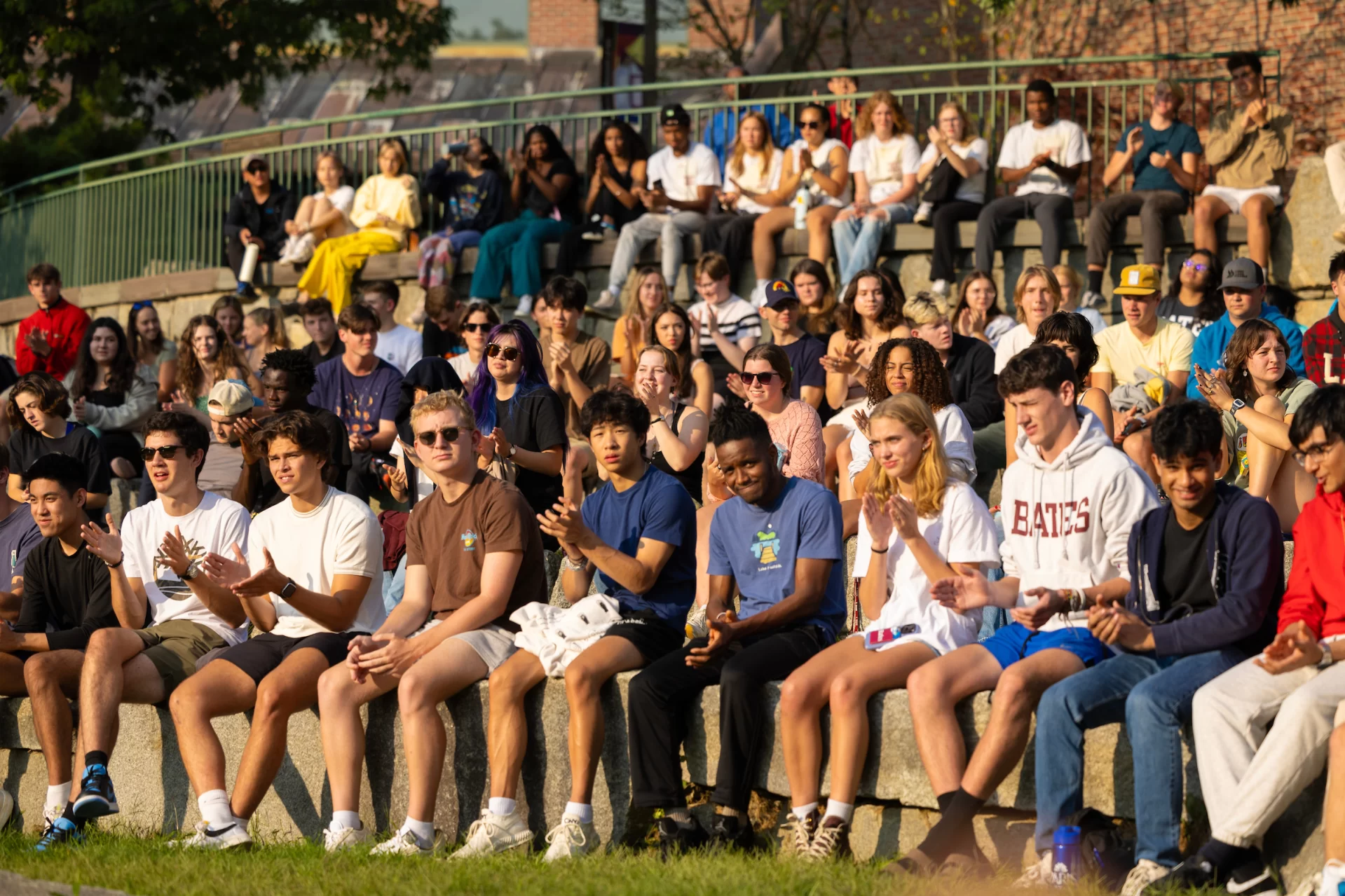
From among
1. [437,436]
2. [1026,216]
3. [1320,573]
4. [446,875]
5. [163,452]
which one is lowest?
[446,875]

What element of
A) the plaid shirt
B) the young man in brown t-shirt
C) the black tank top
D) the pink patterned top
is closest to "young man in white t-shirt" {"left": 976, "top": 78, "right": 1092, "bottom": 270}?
the plaid shirt

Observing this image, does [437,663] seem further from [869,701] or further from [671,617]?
[869,701]

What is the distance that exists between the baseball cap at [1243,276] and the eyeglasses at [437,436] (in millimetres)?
4415

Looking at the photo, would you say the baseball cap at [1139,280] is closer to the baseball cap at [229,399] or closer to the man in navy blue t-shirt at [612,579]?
the man in navy blue t-shirt at [612,579]

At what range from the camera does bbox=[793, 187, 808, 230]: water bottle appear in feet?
42.2

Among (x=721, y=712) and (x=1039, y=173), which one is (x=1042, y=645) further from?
(x=1039, y=173)

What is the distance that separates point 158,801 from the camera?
7.55m

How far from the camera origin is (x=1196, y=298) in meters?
10.3

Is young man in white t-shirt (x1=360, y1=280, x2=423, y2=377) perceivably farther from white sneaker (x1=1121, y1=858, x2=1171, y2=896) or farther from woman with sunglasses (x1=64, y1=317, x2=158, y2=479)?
white sneaker (x1=1121, y1=858, x2=1171, y2=896)

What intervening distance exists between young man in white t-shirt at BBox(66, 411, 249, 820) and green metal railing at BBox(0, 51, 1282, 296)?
7.14 metres

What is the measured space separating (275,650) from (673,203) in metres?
7.17

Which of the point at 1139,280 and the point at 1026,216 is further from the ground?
the point at 1026,216

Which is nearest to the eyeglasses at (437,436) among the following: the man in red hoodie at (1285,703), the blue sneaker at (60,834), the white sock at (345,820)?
the white sock at (345,820)

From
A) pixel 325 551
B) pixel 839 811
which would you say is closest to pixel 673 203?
pixel 325 551
